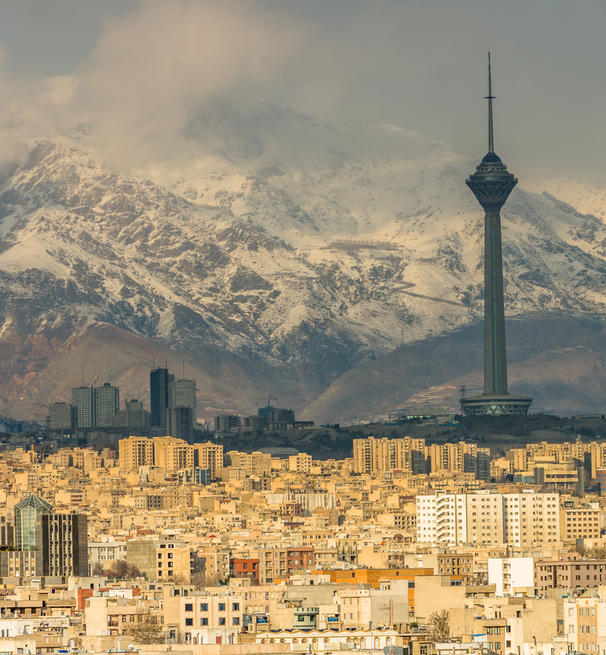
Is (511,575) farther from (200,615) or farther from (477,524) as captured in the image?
(477,524)

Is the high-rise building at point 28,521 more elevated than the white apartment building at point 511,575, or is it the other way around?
the high-rise building at point 28,521

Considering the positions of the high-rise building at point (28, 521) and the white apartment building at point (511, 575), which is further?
the high-rise building at point (28, 521)

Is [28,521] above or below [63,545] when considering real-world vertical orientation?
above

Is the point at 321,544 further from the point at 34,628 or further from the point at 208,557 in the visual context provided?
the point at 34,628

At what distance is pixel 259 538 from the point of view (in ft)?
585

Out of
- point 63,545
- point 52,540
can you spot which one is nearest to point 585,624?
point 63,545

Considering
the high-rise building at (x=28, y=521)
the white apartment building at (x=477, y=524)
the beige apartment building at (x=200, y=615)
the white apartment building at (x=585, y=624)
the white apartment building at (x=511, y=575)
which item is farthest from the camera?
the white apartment building at (x=477, y=524)

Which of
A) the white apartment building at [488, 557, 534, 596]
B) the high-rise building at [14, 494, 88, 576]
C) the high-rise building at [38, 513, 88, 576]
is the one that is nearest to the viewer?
the white apartment building at [488, 557, 534, 596]

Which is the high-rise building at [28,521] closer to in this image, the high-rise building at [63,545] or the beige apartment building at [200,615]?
the high-rise building at [63,545]

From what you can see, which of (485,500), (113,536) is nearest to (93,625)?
(113,536)

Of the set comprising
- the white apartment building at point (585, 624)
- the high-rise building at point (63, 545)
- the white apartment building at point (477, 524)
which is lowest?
the white apartment building at point (585, 624)

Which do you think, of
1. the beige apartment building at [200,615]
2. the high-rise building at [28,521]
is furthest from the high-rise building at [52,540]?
the beige apartment building at [200,615]

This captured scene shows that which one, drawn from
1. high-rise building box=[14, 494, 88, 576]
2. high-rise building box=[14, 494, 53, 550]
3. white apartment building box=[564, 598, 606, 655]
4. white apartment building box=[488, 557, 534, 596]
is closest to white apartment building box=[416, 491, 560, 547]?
high-rise building box=[14, 494, 53, 550]

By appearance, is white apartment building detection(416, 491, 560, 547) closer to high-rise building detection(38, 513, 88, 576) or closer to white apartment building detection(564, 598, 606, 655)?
high-rise building detection(38, 513, 88, 576)
